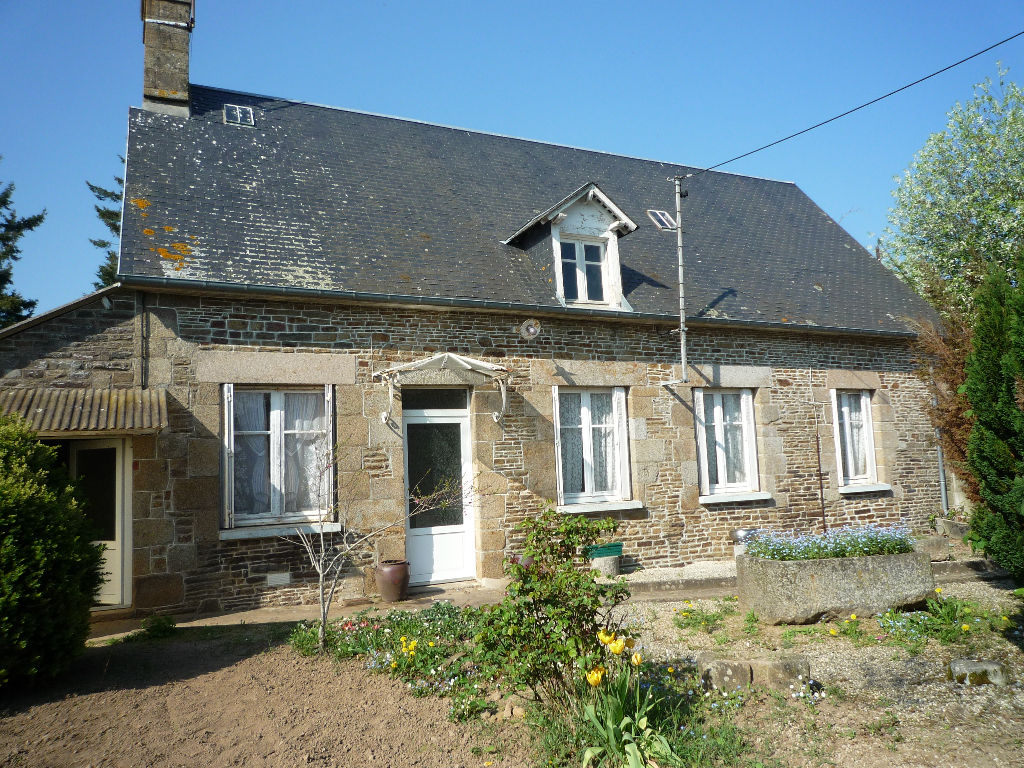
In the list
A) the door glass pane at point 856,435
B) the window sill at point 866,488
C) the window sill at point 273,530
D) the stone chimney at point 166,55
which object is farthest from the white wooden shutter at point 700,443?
the stone chimney at point 166,55

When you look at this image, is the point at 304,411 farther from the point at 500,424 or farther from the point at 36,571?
the point at 36,571

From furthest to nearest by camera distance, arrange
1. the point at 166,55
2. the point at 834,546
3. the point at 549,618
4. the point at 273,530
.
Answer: the point at 166,55 → the point at 273,530 → the point at 834,546 → the point at 549,618

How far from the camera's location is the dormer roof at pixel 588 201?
31.8 feet

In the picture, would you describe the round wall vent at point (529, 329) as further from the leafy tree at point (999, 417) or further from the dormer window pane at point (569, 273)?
the leafy tree at point (999, 417)

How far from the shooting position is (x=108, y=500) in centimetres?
745

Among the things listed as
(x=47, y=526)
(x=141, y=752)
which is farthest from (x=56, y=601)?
(x=141, y=752)

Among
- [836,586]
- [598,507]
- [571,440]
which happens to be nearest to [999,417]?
[836,586]

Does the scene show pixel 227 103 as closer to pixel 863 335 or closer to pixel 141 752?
pixel 141 752

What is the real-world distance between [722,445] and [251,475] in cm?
650

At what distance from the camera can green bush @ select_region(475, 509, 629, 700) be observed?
12.8 feet

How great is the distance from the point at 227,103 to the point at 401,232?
12.0ft

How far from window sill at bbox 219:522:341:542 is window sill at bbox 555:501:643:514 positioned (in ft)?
9.11

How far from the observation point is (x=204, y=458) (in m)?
7.50

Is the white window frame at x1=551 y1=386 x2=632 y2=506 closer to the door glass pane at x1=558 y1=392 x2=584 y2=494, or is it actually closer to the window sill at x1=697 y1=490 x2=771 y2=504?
the door glass pane at x1=558 y1=392 x2=584 y2=494
